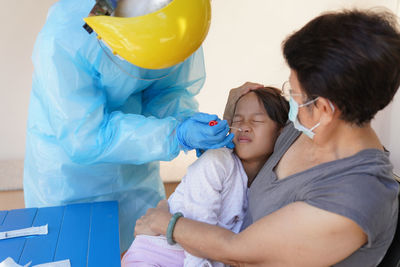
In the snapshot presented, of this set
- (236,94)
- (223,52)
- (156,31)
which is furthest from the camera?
(223,52)

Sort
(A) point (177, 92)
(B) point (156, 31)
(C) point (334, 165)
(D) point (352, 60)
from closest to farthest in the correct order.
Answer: (D) point (352, 60), (C) point (334, 165), (B) point (156, 31), (A) point (177, 92)

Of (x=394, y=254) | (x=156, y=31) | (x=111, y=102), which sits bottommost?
(x=394, y=254)

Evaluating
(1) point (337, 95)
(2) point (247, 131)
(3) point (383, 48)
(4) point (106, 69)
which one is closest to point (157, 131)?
(4) point (106, 69)

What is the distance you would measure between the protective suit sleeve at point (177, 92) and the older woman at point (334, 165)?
0.74 metres

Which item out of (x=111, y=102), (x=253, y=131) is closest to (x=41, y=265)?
(x=111, y=102)

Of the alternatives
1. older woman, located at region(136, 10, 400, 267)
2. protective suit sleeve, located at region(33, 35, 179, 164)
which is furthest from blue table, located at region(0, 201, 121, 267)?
older woman, located at region(136, 10, 400, 267)

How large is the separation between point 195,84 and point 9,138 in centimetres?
228

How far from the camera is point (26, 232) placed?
1.38 meters

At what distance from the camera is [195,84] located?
6.30ft

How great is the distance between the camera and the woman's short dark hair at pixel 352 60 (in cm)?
94

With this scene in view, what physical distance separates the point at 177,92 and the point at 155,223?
0.74 meters

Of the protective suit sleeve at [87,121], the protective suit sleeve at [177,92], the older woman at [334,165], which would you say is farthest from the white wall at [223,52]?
the older woman at [334,165]

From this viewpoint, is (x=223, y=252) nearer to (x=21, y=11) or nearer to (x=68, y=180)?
(x=68, y=180)

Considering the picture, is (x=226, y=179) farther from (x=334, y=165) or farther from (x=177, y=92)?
(x=177, y=92)
